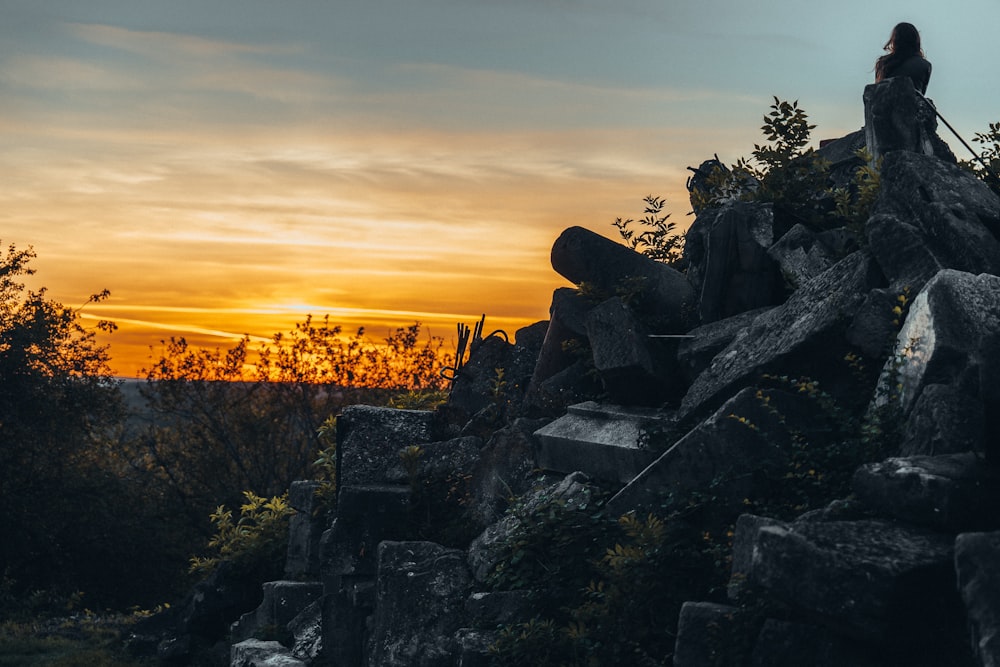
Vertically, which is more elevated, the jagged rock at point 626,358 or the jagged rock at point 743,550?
the jagged rock at point 626,358

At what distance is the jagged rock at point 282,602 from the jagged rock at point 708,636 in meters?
5.29

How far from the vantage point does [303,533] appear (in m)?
10.5

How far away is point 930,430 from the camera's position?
197 inches

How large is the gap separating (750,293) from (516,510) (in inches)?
95.3

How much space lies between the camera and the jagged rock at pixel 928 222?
6.26m

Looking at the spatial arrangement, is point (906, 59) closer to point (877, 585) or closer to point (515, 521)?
point (515, 521)

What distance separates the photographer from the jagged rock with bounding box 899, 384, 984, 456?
4.87 meters

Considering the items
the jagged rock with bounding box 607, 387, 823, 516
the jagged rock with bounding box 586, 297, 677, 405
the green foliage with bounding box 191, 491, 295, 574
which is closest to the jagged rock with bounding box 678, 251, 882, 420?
the jagged rock with bounding box 607, 387, 823, 516

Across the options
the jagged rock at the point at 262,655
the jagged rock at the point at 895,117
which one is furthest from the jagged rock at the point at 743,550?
the jagged rock at the point at 262,655

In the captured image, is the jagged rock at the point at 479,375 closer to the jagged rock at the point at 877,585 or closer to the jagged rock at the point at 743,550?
the jagged rock at the point at 743,550

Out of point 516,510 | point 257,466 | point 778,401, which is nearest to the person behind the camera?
point 778,401

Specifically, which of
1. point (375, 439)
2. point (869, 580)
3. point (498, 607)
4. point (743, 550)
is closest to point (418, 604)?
point (498, 607)

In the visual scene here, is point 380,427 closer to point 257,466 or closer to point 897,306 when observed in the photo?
point 897,306

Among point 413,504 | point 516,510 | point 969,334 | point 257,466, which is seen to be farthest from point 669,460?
point 257,466
